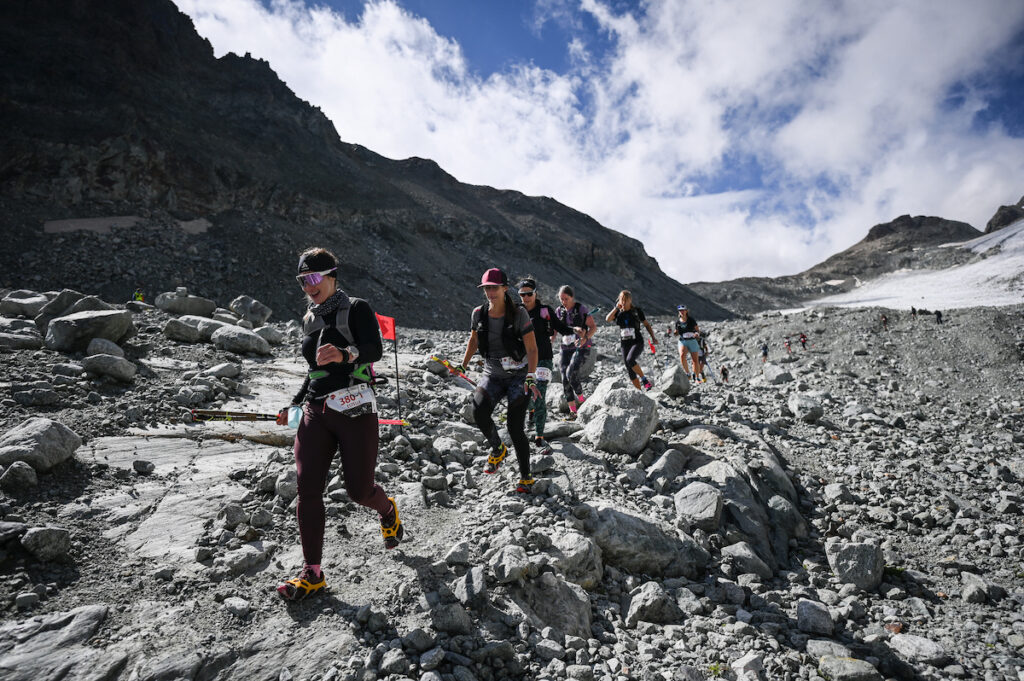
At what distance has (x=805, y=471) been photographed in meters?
6.62

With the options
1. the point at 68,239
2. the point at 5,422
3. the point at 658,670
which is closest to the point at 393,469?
the point at 658,670

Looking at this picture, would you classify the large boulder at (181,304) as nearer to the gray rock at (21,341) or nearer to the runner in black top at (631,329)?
the gray rock at (21,341)

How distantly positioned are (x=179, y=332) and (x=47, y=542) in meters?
6.95

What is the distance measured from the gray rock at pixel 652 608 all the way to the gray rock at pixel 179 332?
30.7 feet

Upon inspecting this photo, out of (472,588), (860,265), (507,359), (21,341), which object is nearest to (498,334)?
(507,359)

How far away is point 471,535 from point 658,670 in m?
1.77

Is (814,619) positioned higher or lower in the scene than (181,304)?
lower

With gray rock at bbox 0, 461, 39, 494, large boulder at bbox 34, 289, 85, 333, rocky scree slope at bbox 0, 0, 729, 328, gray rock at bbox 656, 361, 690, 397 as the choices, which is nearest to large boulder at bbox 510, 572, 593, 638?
gray rock at bbox 0, 461, 39, 494

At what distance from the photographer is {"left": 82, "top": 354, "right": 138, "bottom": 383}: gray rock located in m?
6.07

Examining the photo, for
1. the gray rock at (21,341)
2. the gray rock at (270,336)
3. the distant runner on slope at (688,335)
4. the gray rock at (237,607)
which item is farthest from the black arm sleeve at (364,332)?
the gray rock at (270,336)

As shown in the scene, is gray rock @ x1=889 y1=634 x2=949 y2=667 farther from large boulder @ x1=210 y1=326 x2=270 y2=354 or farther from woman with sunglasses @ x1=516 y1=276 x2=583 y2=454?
large boulder @ x1=210 y1=326 x2=270 y2=354

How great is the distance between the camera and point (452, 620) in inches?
121

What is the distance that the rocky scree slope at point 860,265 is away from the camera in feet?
348

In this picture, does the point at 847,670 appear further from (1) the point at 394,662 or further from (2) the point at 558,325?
(2) the point at 558,325
